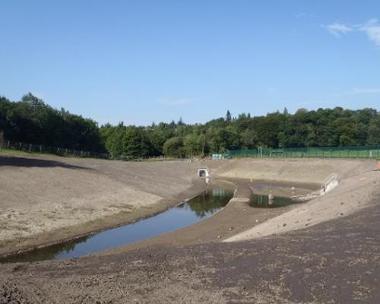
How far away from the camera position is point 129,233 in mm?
36094

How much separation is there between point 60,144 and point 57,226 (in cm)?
10481

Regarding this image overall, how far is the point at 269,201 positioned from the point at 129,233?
24.5m

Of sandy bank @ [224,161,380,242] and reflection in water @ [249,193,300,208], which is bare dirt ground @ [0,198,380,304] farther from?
reflection in water @ [249,193,300,208]

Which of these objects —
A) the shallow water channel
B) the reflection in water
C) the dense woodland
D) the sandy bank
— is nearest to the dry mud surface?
the sandy bank

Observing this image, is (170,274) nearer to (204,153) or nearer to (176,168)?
(176,168)

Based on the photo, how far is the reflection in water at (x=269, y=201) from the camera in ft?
174

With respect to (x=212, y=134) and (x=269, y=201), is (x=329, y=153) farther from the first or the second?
(x=212, y=134)

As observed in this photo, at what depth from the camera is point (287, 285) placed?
13719 millimetres

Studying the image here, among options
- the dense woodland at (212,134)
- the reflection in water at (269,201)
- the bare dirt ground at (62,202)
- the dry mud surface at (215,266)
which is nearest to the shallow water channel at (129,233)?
the bare dirt ground at (62,202)

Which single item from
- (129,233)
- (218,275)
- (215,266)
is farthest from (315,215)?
(218,275)

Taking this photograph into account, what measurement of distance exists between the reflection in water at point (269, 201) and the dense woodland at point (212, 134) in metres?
78.8

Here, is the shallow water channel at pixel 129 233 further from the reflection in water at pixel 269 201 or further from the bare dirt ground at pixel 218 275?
the bare dirt ground at pixel 218 275

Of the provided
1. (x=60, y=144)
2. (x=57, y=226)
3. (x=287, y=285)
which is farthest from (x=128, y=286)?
(x=60, y=144)

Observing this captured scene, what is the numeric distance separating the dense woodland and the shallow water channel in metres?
81.2
